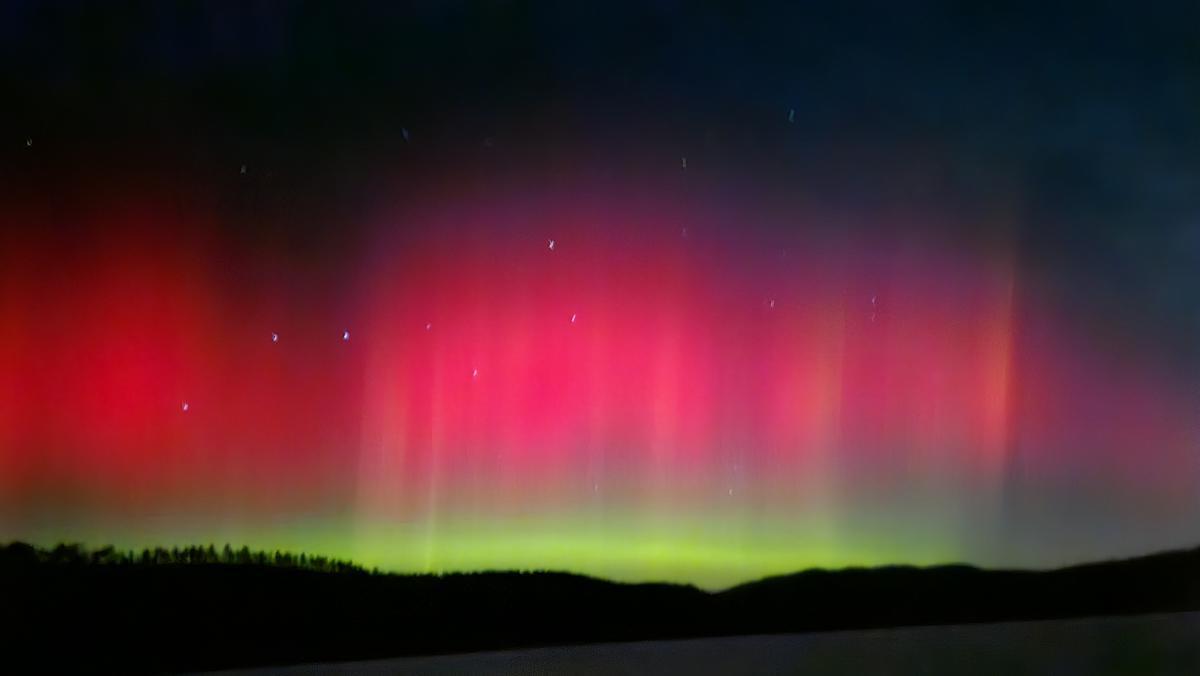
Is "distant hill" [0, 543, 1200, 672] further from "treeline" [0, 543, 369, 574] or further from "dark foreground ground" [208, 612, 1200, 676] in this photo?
"dark foreground ground" [208, 612, 1200, 676]

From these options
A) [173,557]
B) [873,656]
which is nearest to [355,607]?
[173,557]

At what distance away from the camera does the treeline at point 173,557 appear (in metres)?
4.23

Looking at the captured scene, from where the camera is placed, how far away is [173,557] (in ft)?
14.5

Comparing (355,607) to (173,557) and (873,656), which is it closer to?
(173,557)

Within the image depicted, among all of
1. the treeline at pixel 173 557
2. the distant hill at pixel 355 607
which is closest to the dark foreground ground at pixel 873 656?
the distant hill at pixel 355 607

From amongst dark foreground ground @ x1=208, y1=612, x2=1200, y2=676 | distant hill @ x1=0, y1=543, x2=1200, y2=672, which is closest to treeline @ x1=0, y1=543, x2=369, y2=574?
distant hill @ x1=0, y1=543, x2=1200, y2=672

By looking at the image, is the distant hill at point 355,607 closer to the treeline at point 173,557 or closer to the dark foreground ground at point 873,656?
the treeline at point 173,557

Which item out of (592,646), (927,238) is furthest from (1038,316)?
(592,646)

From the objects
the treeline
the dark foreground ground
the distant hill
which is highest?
the treeline

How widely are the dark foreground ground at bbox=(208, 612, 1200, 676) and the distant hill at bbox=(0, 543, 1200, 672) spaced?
160 mm

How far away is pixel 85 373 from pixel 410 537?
148cm

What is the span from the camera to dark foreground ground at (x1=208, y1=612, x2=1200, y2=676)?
172 inches

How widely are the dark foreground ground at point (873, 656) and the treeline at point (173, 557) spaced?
456 mm

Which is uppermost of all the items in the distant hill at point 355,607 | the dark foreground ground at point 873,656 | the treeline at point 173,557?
the treeline at point 173,557
